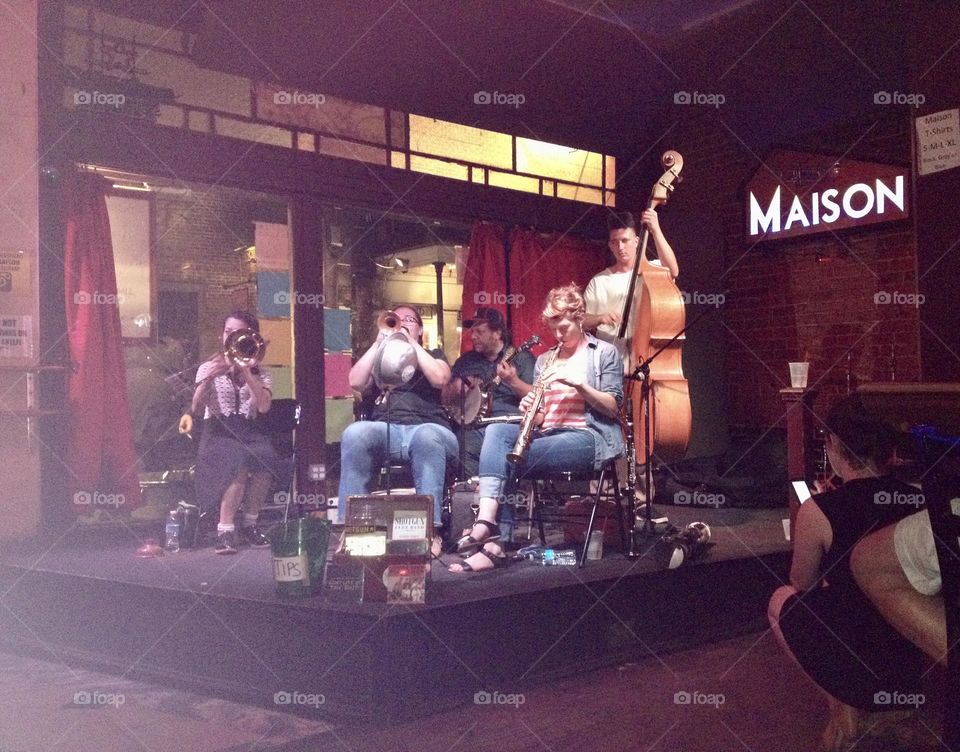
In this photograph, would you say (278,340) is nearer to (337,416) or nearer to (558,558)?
(337,416)

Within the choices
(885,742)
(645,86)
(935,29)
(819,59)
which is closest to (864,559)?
(885,742)

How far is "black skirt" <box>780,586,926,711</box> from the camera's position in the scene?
211 cm

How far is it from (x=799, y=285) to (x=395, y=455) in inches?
139

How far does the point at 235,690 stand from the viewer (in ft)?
9.95

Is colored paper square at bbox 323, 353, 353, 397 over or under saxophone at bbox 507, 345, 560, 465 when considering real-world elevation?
over

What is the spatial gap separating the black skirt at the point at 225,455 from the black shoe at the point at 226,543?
0.69 feet

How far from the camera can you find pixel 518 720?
2.73 m

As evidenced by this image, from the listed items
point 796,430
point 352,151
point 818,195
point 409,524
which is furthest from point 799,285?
point 409,524

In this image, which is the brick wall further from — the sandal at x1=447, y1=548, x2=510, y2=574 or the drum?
the sandal at x1=447, y1=548, x2=510, y2=574

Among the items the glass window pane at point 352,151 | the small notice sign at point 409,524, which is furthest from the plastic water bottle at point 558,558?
the glass window pane at point 352,151

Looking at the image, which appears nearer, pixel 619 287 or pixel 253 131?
pixel 619 287

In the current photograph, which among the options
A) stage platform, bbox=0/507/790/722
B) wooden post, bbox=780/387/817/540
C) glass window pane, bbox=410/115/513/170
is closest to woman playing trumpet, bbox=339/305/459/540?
stage platform, bbox=0/507/790/722

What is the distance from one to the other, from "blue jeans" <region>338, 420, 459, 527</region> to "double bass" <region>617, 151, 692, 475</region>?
105 cm

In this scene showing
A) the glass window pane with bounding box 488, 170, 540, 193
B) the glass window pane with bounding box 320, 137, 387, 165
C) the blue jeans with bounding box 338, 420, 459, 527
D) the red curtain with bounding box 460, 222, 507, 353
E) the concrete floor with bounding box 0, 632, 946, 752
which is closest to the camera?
the concrete floor with bounding box 0, 632, 946, 752
